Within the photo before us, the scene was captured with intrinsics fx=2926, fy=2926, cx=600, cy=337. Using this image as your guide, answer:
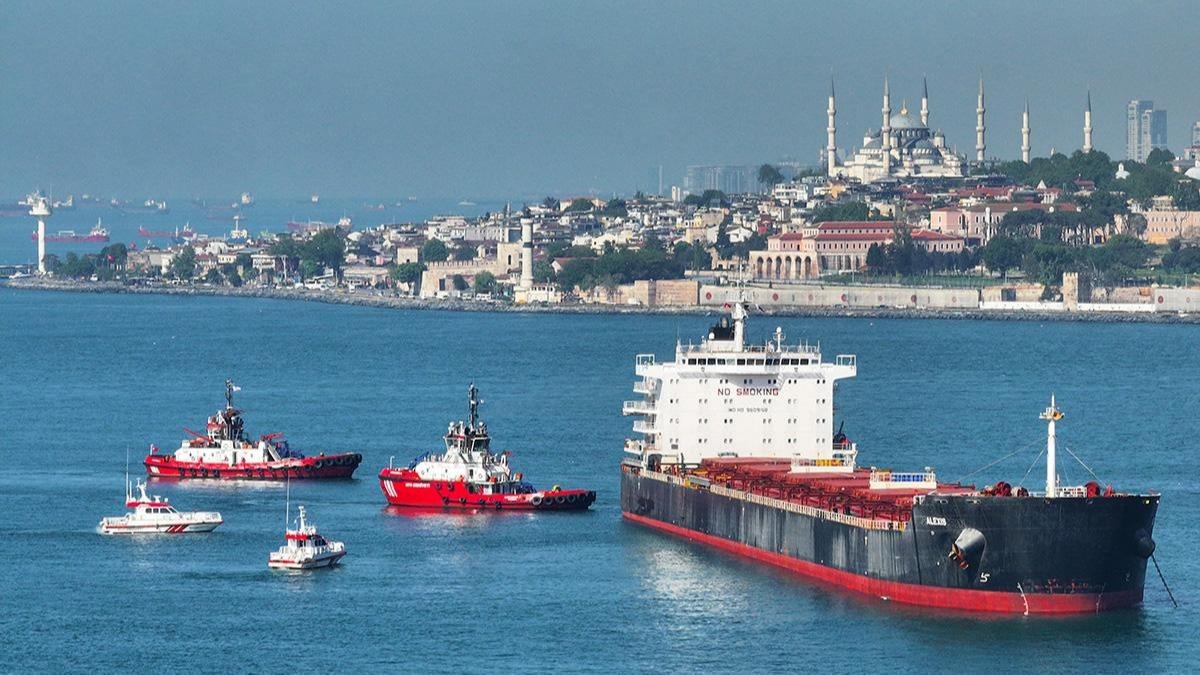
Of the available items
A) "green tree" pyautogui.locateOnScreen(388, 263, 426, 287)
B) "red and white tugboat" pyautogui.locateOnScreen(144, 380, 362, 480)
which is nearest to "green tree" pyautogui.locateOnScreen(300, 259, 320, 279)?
Result: "green tree" pyautogui.locateOnScreen(388, 263, 426, 287)

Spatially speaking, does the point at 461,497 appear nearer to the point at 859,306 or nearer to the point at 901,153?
the point at 859,306


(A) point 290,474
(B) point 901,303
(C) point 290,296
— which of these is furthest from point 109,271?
(A) point 290,474

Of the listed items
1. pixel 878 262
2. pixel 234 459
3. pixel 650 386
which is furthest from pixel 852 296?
pixel 650 386

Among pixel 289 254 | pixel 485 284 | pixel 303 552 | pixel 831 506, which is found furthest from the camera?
pixel 289 254

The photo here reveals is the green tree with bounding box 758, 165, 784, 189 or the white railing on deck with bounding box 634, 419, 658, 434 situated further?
the green tree with bounding box 758, 165, 784, 189

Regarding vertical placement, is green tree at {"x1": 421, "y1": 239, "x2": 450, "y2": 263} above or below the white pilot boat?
above

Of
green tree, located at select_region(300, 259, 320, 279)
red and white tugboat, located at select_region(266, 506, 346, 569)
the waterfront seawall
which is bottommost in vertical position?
red and white tugboat, located at select_region(266, 506, 346, 569)

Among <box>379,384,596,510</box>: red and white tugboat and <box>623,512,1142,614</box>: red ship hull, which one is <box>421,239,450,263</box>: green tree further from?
<box>623,512,1142,614</box>: red ship hull
